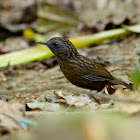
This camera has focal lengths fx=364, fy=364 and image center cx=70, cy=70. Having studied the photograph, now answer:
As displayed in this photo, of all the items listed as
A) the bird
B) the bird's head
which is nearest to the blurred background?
the bird

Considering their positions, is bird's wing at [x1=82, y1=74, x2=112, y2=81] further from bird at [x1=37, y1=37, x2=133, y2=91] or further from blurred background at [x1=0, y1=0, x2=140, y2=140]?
blurred background at [x1=0, y1=0, x2=140, y2=140]

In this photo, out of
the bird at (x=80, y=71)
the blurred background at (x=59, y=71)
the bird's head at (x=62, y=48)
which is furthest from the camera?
the bird's head at (x=62, y=48)

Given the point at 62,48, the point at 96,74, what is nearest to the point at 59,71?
the point at 62,48

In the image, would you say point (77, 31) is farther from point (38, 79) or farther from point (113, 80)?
point (113, 80)

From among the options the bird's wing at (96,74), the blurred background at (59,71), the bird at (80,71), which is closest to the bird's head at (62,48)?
the bird at (80,71)

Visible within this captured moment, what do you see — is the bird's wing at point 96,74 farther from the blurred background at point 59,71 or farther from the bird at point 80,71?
the blurred background at point 59,71

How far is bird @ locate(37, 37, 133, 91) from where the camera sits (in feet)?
13.4

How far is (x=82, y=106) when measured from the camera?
11.8ft

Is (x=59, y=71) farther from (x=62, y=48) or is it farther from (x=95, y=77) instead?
(x=95, y=77)

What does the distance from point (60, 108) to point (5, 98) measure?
35.6 inches

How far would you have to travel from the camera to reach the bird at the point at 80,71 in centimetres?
408

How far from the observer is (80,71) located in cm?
408

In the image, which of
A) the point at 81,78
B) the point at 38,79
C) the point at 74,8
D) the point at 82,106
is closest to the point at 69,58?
the point at 81,78

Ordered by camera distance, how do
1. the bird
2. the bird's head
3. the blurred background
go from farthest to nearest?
the bird's head
the bird
the blurred background
